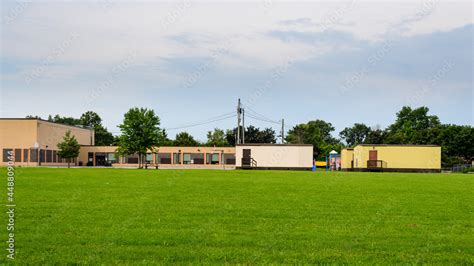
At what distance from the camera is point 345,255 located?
870cm

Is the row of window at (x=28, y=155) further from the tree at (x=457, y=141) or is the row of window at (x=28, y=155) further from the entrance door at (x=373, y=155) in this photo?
the tree at (x=457, y=141)

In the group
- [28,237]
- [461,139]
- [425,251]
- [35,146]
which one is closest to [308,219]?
[425,251]

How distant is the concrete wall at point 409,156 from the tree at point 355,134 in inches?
3181

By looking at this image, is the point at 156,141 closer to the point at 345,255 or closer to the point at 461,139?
the point at 461,139

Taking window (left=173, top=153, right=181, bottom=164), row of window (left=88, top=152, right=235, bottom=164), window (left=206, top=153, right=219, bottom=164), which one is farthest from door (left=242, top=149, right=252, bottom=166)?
window (left=173, top=153, right=181, bottom=164)

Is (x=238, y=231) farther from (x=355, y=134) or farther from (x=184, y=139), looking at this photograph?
(x=355, y=134)

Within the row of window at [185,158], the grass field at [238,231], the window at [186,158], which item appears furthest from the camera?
the window at [186,158]

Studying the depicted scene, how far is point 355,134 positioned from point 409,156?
Result: 83741 millimetres

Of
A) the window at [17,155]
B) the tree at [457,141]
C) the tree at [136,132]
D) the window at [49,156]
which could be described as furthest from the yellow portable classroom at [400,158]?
the window at [17,155]

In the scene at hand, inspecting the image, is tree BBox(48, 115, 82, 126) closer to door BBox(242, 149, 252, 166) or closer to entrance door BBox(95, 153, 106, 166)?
entrance door BBox(95, 153, 106, 166)

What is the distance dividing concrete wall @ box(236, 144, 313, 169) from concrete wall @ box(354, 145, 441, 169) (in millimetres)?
8060

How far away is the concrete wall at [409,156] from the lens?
69.0 m

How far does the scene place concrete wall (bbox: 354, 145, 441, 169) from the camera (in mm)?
69000

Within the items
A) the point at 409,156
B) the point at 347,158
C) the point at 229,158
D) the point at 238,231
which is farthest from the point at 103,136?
the point at 238,231
